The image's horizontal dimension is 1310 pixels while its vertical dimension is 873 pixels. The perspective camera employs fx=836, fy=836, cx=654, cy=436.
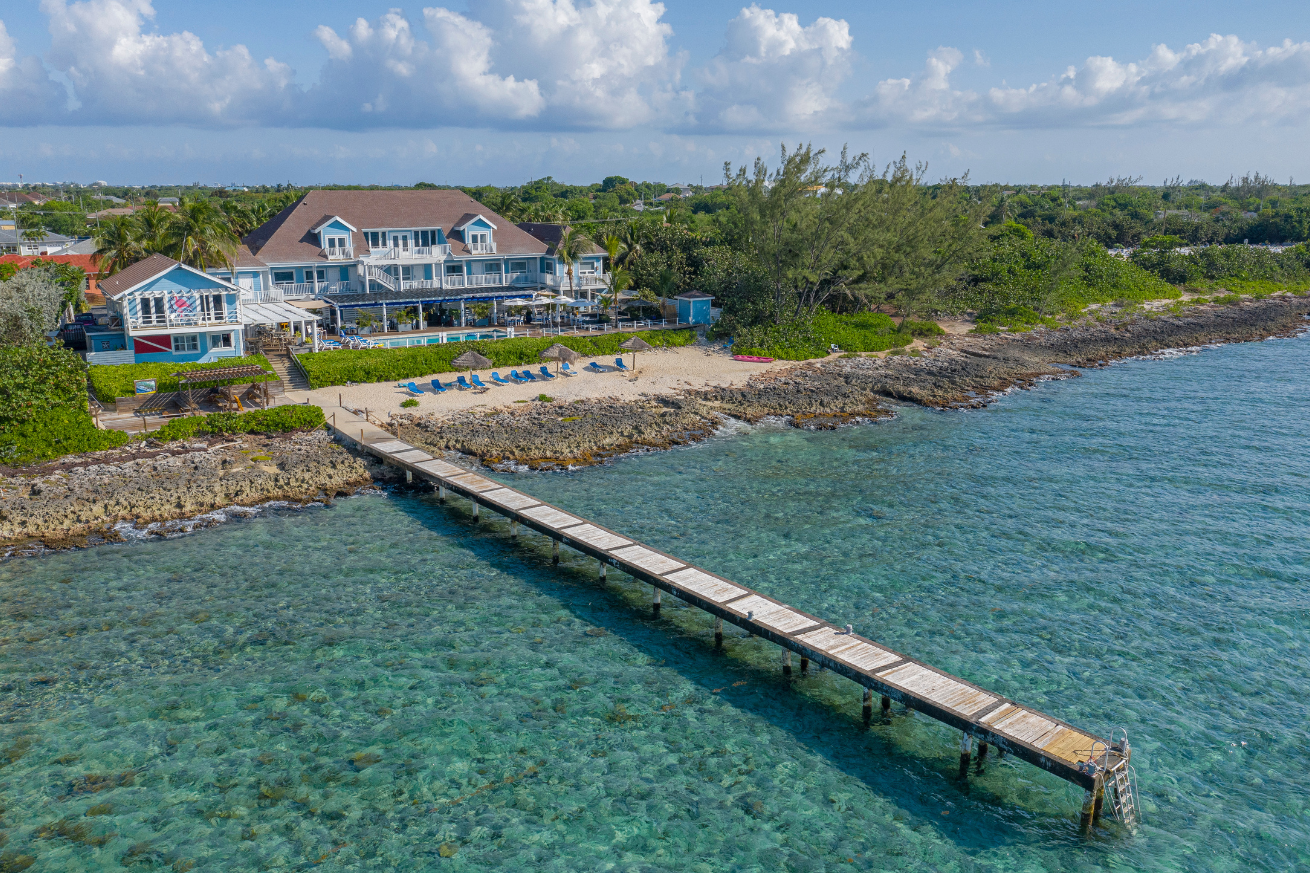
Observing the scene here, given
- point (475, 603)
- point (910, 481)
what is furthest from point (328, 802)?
point (910, 481)

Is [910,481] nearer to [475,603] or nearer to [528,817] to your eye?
[475,603]

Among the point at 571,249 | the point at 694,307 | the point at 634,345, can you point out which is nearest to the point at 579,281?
the point at 571,249

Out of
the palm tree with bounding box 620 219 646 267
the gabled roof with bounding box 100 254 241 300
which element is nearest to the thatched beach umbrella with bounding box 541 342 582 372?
the gabled roof with bounding box 100 254 241 300

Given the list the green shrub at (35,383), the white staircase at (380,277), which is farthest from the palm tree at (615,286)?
the green shrub at (35,383)

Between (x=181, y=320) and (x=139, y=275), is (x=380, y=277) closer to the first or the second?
(x=181, y=320)

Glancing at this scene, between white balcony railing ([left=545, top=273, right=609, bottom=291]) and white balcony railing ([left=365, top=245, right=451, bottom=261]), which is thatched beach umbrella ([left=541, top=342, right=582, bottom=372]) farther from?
white balcony railing ([left=365, top=245, right=451, bottom=261])

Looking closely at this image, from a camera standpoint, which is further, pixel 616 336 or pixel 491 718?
pixel 616 336

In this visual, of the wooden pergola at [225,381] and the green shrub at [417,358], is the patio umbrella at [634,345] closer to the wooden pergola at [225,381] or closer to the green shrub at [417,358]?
the green shrub at [417,358]
